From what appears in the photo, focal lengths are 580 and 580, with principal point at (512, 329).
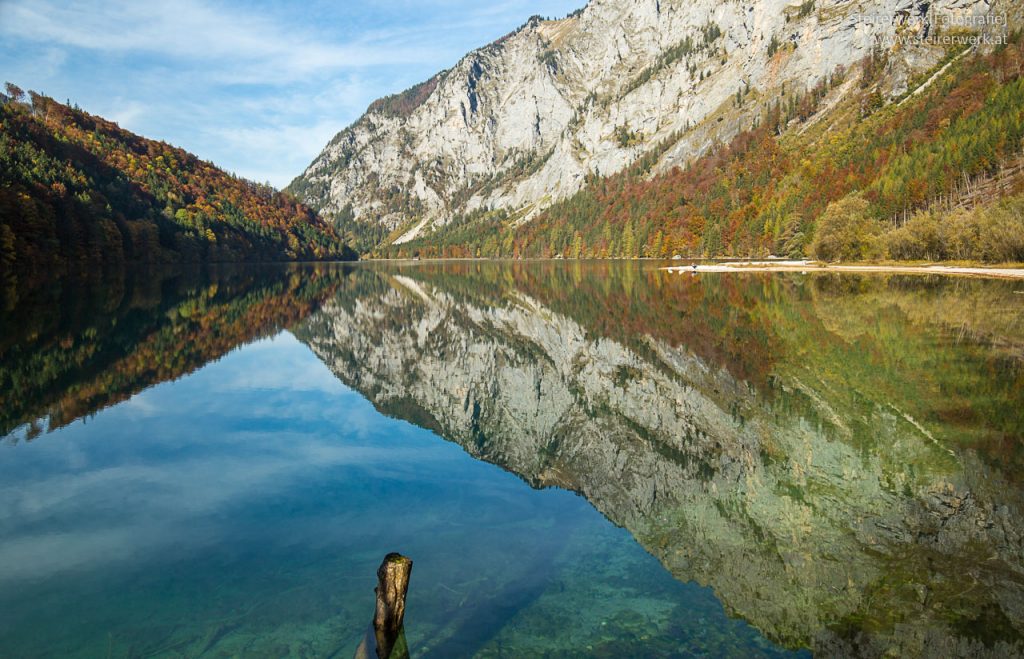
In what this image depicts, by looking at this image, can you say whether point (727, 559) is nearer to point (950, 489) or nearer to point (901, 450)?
point (950, 489)

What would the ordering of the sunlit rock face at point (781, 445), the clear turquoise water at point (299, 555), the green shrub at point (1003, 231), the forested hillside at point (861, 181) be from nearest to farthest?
the clear turquoise water at point (299, 555), the sunlit rock face at point (781, 445), the green shrub at point (1003, 231), the forested hillside at point (861, 181)

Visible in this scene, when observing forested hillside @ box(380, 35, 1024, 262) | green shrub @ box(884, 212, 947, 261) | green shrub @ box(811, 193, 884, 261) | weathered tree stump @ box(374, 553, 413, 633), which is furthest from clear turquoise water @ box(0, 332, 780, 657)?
green shrub @ box(811, 193, 884, 261)

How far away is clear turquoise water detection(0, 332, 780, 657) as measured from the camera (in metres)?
7.09

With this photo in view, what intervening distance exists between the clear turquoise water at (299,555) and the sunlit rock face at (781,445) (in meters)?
1.16

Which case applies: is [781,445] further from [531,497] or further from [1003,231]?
[1003,231]

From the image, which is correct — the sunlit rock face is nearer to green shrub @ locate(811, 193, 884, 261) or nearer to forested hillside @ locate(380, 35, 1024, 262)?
forested hillside @ locate(380, 35, 1024, 262)

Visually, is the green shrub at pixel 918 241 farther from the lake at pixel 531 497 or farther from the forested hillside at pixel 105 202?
the forested hillside at pixel 105 202

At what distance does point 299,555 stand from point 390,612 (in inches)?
134

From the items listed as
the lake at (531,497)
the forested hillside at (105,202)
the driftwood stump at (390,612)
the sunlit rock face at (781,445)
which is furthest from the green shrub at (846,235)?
the forested hillside at (105,202)

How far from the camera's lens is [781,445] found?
45.6 ft

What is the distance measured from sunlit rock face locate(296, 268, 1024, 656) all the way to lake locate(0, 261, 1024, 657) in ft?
0.22

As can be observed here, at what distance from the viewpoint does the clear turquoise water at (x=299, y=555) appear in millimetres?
7086

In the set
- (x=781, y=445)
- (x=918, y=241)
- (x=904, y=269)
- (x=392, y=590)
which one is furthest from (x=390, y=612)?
(x=918, y=241)

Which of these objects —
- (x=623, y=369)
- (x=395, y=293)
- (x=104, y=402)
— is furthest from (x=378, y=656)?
(x=395, y=293)
